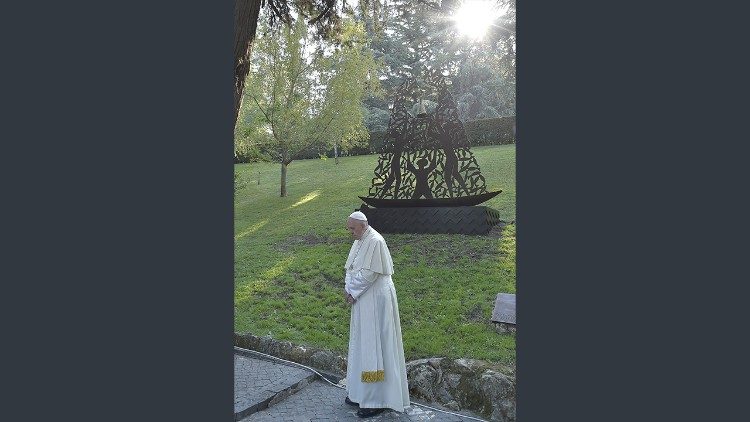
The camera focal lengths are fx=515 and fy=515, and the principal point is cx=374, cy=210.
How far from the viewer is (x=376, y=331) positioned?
414 centimetres

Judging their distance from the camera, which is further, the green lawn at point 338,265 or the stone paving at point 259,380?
the green lawn at point 338,265

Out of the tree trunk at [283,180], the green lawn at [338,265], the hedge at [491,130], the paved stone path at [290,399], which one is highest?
the hedge at [491,130]

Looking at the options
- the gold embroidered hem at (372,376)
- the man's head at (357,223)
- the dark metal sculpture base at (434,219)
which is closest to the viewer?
the gold embroidered hem at (372,376)

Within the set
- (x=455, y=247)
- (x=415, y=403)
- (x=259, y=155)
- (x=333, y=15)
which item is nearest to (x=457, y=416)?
(x=415, y=403)

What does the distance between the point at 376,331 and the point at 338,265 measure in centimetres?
131

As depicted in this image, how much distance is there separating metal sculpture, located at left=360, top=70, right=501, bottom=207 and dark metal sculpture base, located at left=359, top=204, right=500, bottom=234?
7cm

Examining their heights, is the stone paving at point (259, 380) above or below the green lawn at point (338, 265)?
below

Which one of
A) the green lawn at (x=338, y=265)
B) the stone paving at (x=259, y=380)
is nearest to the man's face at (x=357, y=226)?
the green lawn at (x=338, y=265)

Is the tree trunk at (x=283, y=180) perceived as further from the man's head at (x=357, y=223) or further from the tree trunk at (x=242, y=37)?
the man's head at (x=357, y=223)

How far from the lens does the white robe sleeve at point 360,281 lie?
414 cm

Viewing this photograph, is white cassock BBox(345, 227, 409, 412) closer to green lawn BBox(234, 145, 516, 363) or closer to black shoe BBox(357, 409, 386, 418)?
black shoe BBox(357, 409, 386, 418)

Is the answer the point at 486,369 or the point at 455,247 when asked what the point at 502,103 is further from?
the point at 486,369

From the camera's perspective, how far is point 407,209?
5102 millimetres

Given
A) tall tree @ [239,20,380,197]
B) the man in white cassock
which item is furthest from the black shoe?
tall tree @ [239,20,380,197]
